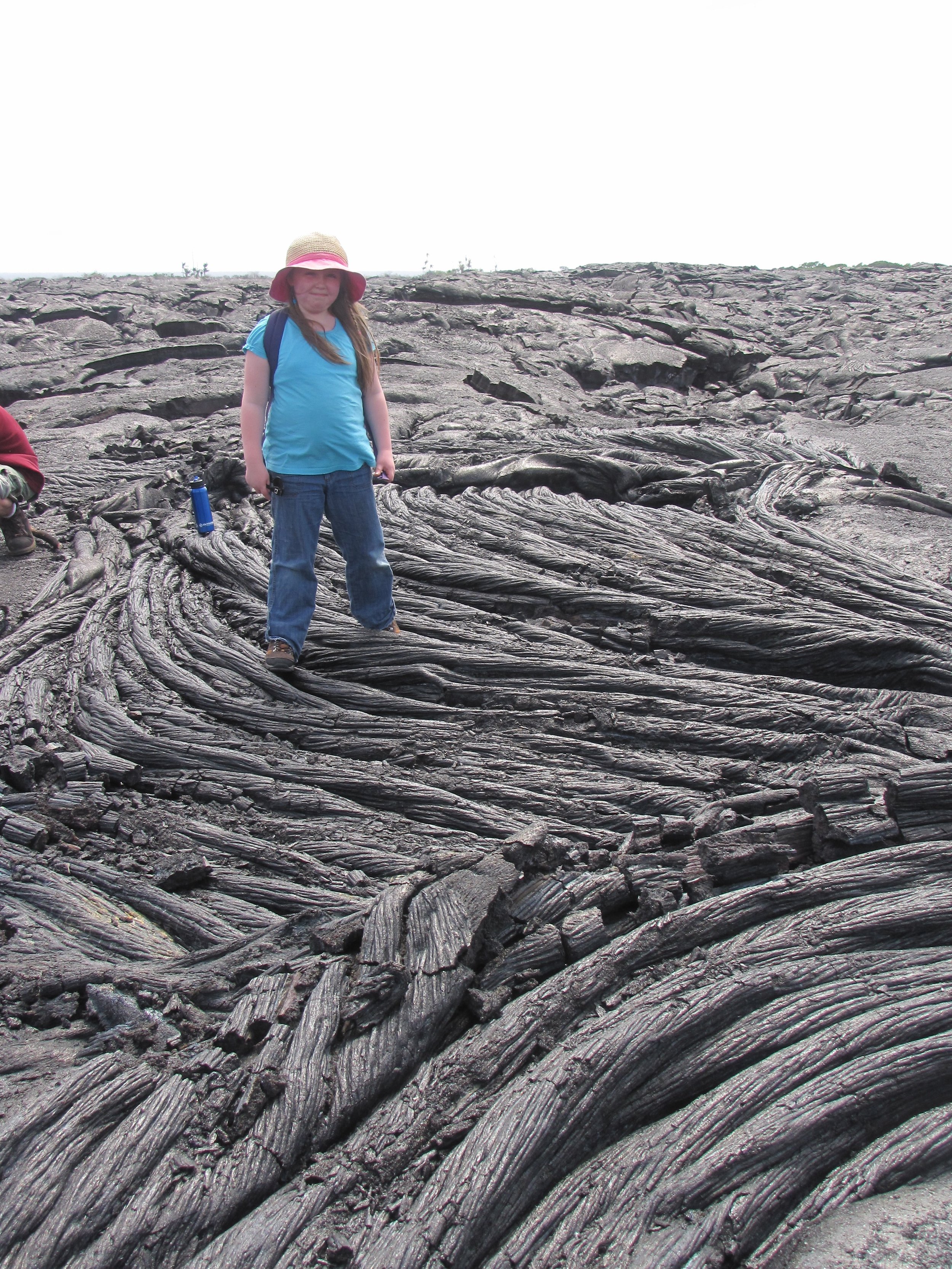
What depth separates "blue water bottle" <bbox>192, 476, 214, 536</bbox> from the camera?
7.34 m

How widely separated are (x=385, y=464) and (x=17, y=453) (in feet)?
15.2

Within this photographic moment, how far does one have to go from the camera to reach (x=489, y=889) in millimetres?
2965

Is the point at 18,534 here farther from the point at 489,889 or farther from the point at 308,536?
the point at 489,889

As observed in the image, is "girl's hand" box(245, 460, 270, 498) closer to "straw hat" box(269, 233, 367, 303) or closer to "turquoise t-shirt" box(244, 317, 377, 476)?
"turquoise t-shirt" box(244, 317, 377, 476)

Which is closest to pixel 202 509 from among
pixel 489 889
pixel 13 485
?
pixel 13 485

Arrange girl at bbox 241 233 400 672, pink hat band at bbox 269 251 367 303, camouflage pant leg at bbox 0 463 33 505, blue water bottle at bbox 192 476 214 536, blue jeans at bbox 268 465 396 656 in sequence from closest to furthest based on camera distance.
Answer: pink hat band at bbox 269 251 367 303 < girl at bbox 241 233 400 672 < blue jeans at bbox 268 465 396 656 < camouflage pant leg at bbox 0 463 33 505 < blue water bottle at bbox 192 476 214 536

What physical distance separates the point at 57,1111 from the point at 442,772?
204cm

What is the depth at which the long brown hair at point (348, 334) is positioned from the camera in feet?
15.2

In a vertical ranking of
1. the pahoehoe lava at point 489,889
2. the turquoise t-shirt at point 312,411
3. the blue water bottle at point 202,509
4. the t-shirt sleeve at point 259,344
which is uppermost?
the t-shirt sleeve at point 259,344

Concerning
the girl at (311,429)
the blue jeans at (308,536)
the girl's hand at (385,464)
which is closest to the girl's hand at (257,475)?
the girl at (311,429)

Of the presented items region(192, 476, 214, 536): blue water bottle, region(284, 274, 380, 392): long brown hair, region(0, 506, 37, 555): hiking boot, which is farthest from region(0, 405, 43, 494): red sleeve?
region(284, 274, 380, 392): long brown hair

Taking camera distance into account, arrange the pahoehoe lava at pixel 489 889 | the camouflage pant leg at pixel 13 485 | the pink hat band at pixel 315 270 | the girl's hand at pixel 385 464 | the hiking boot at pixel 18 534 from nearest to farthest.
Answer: the pahoehoe lava at pixel 489 889 → the pink hat band at pixel 315 270 → the girl's hand at pixel 385 464 → the camouflage pant leg at pixel 13 485 → the hiking boot at pixel 18 534

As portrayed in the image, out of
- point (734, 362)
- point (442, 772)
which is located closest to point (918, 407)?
point (734, 362)

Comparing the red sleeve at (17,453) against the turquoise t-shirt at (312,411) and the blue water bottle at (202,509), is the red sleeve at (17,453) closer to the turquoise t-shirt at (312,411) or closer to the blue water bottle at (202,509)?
the blue water bottle at (202,509)
